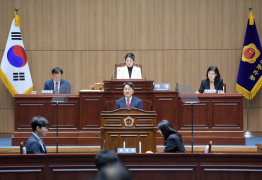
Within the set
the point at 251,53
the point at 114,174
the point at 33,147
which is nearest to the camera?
the point at 114,174

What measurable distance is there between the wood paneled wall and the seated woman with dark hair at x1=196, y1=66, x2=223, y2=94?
1.90 meters

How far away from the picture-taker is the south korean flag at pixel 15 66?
7.95 metres

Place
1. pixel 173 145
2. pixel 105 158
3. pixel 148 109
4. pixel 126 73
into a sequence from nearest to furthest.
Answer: pixel 105 158 < pixel 173 145 < pixel 148 109 < pixel 126 73

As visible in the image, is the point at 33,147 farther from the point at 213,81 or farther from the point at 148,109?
the point at 213,81

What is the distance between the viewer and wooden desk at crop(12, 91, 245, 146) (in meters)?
6.20

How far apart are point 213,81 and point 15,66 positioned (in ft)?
16.1

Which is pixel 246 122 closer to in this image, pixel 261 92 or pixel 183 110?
pixel 261 92

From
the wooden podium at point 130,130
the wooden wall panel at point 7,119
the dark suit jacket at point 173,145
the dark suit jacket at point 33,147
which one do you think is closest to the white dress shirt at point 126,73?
the wooden podium at point 130,130

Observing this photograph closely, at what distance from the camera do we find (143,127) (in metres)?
4.48

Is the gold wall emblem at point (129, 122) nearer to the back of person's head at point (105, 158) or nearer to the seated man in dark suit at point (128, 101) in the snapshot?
the seated man in dark suit at point (128, 101)

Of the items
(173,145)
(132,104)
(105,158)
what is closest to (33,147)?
(173,145)

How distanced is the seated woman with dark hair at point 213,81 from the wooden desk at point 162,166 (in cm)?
347

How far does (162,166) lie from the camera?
10.4ft

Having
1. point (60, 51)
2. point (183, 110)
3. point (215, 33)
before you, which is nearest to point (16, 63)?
point (60, 51)
